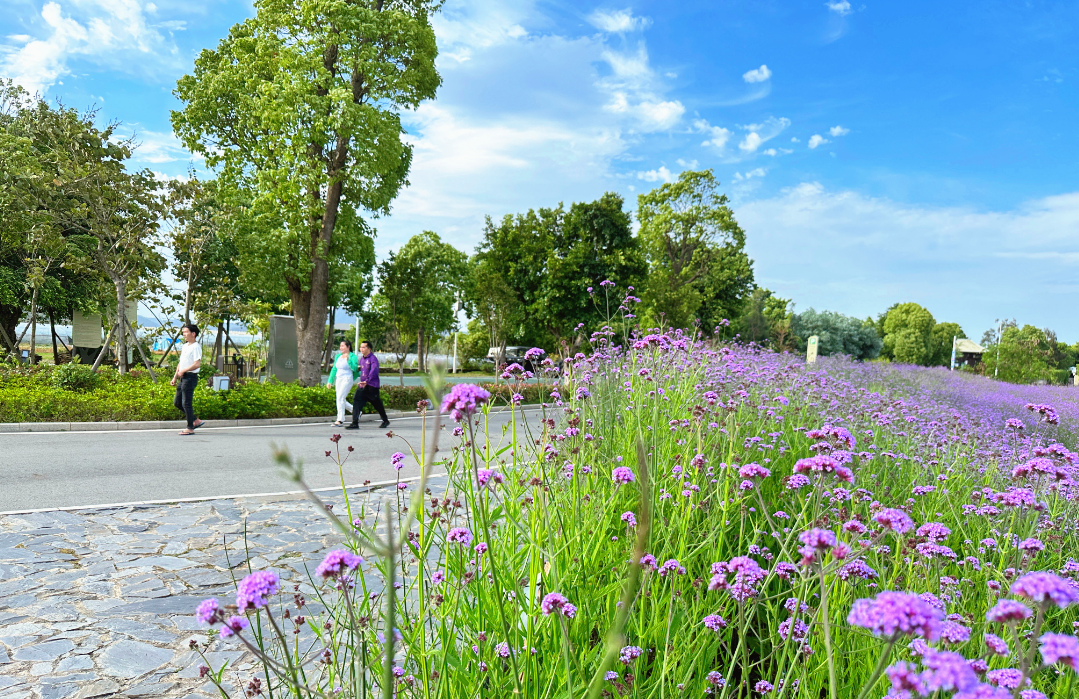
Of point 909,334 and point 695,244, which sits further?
point 909,334

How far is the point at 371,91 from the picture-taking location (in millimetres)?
19969

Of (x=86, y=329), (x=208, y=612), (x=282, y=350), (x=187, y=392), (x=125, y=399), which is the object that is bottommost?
(x=125, y=399)

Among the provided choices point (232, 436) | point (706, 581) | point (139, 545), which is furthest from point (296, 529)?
point (232, 436)

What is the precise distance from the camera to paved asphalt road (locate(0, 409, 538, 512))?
267 inches

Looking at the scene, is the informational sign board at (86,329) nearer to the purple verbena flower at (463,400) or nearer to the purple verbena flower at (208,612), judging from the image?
the purple verbena flower at (208,612)

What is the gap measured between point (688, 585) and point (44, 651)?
3.40 meters

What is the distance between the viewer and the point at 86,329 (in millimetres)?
27250

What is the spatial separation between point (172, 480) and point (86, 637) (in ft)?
14.7

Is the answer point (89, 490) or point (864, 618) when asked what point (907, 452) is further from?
point (89, 490)

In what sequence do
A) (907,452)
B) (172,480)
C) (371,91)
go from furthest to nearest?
(371,91) < (172,480) < (907,452)

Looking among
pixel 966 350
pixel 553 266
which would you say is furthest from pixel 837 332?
pixel 966 350

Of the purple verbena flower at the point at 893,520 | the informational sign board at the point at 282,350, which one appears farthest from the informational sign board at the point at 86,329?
the purple verbena flower at the point at 893,520

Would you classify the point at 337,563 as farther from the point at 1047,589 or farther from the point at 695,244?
the point at 695,244

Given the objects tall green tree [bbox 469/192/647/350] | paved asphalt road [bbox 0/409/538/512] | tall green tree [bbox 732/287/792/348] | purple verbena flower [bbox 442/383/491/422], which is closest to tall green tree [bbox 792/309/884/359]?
tall green tree [bbox 732/287/792/348]
